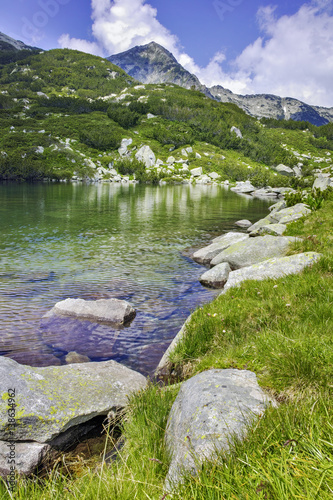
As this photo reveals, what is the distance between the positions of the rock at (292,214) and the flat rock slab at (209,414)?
18.3 metres

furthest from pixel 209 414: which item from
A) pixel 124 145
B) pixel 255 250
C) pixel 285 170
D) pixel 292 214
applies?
pixel 124 145

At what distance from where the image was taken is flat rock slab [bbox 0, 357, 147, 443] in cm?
425

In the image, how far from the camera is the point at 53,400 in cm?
474

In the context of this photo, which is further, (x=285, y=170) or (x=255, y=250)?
(x=285, y=170)

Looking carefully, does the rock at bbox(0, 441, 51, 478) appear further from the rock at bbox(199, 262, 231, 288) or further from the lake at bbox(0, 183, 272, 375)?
the rock at bbox(199, 262, 231, 288)

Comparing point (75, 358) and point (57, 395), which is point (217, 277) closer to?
point (75, 358)

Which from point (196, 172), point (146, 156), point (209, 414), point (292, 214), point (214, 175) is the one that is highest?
point (146, 156)

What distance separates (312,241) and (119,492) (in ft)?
38.7

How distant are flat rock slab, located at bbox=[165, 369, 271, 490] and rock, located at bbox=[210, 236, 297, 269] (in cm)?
961

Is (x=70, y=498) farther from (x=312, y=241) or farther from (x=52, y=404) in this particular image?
(x=312, y=241)

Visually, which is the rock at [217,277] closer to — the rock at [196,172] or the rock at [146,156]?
the rock at [196,172]

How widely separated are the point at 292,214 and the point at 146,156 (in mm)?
153771

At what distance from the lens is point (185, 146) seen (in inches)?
7303

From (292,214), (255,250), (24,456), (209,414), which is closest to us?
(209,414)
